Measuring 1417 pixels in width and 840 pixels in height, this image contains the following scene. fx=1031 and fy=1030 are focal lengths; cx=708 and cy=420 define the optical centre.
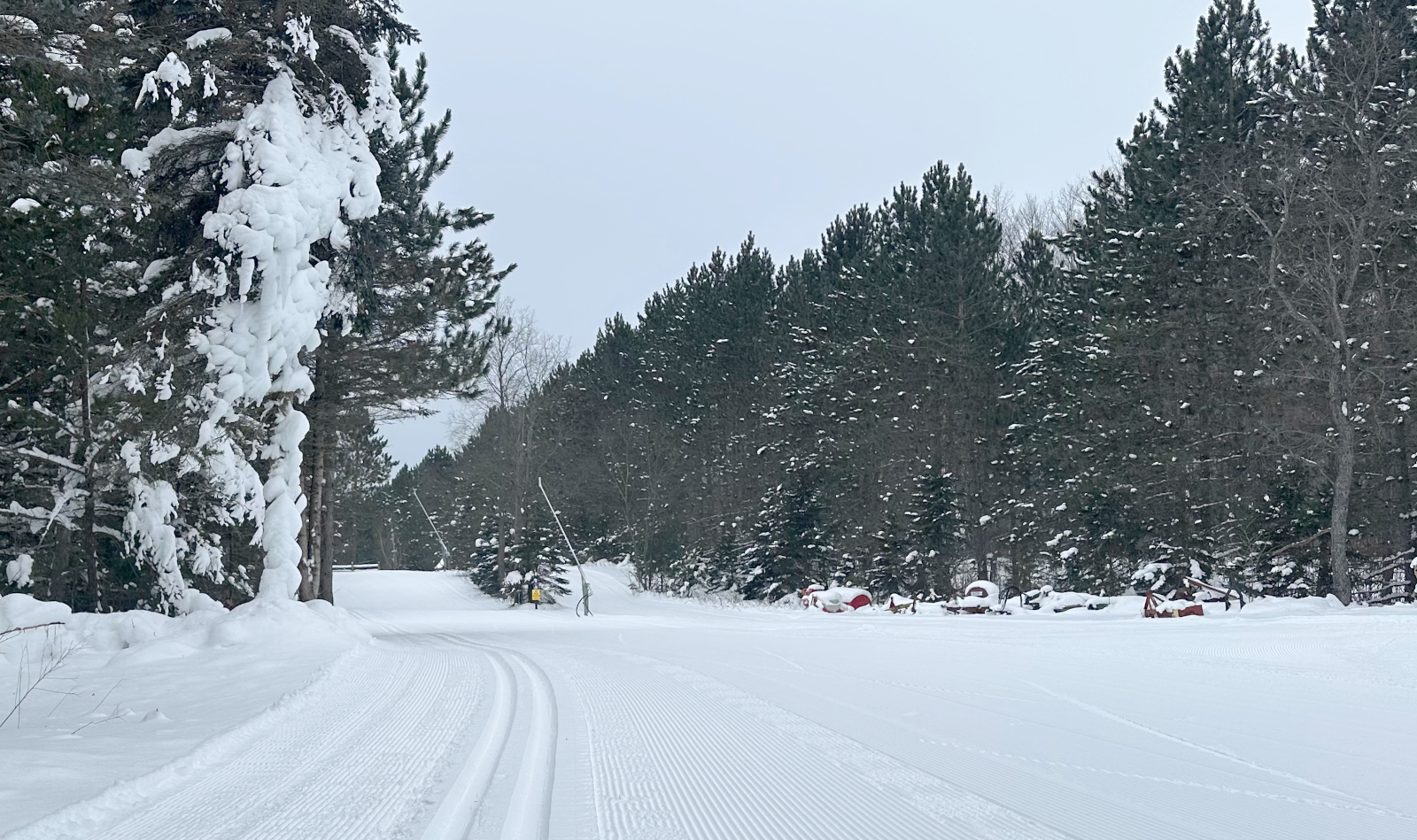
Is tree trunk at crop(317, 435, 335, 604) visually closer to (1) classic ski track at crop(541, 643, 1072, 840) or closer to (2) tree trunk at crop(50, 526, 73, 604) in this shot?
(2) tree trunk at crop(50, 526, 73, 604)

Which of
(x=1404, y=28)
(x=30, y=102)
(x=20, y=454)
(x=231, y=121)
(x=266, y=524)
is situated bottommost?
(x=266, y=524)

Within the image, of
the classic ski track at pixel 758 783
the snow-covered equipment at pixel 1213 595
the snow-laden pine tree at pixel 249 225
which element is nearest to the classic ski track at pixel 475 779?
the classic ski track at pixel 758 783

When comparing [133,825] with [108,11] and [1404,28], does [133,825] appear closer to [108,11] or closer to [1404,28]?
[108,11]

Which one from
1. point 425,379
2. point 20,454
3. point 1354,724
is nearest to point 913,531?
point 425,379

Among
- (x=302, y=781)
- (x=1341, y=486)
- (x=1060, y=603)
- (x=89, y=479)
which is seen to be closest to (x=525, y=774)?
(x=302, y=781)

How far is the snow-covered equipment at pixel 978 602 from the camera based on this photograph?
25.1m

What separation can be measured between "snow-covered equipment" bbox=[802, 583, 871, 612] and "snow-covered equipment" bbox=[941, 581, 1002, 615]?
393 cm

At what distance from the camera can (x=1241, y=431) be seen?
25.3 m

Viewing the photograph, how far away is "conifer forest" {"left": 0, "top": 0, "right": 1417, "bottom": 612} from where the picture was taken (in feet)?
51.0

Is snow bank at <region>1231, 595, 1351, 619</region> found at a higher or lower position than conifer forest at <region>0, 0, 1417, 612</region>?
lower

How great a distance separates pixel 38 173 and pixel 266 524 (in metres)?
8.52

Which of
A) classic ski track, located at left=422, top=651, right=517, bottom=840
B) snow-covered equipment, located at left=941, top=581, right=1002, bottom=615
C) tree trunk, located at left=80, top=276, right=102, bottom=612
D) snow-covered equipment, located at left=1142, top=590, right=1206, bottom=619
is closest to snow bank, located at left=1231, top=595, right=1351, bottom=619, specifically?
snow-covered equipment, located at left=1142, top=590, right=1206, bottom=619

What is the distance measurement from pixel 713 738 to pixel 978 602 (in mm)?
19697

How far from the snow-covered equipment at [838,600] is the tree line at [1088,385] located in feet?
15.8
